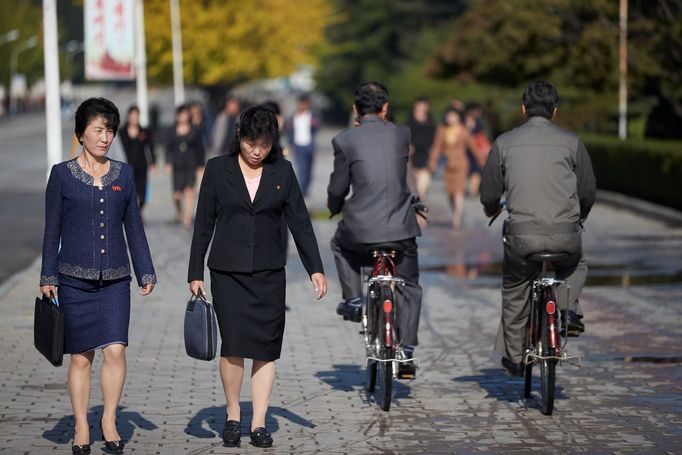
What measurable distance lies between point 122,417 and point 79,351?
1120 millimetres

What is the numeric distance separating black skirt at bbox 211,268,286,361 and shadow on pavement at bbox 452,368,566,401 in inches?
74.7

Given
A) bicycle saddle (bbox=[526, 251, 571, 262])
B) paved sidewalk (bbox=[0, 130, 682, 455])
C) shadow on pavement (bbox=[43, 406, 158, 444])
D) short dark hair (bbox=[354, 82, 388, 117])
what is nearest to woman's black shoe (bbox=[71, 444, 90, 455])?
paved sidewalk (bbox=[0, 130, 682, 455])

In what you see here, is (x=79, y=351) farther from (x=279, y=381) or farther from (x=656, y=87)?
(x=656, y=87)

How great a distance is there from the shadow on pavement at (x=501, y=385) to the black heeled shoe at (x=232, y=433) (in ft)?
6.28

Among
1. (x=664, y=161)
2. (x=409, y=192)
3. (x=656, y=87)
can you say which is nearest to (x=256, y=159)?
(x=409, y=192)

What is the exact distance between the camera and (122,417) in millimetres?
8125

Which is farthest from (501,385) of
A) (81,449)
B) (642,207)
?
(642,207)

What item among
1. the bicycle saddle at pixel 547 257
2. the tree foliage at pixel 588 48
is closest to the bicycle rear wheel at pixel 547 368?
the bicycle saddle at pixel 547 257

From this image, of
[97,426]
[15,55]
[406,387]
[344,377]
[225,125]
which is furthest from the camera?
[15,55]

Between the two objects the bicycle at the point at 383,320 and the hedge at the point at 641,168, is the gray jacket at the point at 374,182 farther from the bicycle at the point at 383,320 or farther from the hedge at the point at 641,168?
the hedge at the point at 641,168

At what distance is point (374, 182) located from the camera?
8586 millimetres

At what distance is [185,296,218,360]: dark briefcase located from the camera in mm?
7062

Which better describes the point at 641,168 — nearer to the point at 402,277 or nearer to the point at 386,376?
the point at 402,277

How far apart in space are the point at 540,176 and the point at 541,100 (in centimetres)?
44
